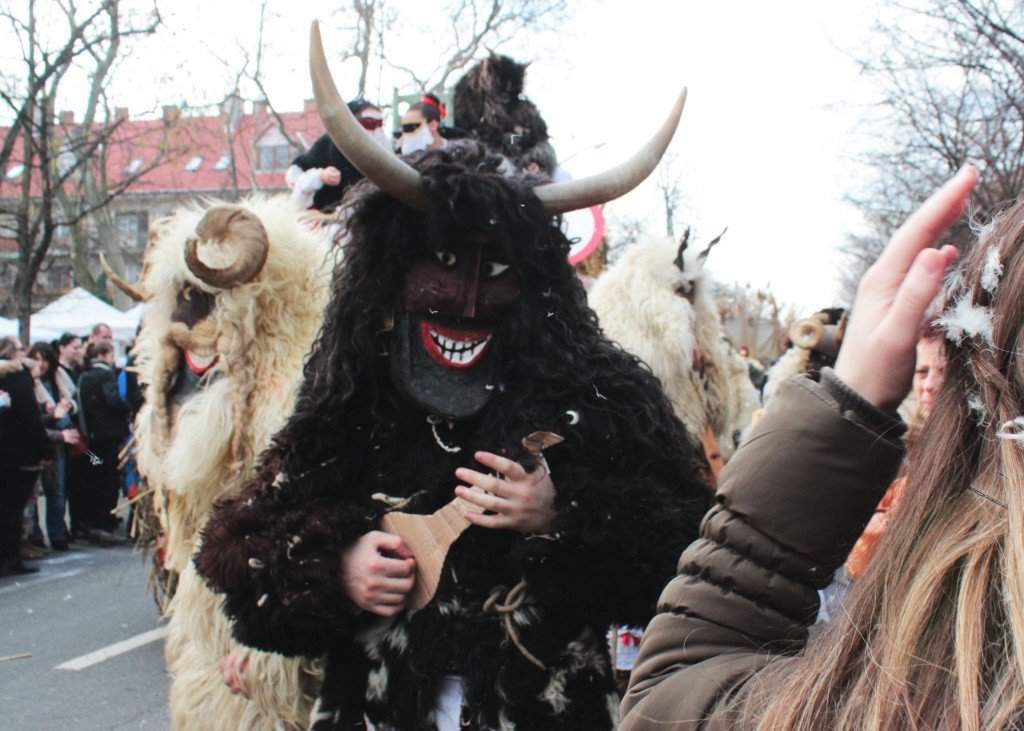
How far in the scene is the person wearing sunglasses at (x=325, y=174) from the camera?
4.36 m

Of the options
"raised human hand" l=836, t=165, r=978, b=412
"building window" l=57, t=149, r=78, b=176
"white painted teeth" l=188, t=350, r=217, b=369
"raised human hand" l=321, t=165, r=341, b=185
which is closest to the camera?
"raised human hand" l=836, t=165, r=978, b=412

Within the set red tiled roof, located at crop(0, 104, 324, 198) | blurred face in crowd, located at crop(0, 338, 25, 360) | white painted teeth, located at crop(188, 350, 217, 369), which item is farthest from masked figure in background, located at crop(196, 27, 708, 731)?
red tiled roof, located at crop(0, 104, 324, 198)

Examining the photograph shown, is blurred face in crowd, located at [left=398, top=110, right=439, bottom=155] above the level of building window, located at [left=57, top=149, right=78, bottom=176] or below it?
below

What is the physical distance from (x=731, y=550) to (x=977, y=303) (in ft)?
1.20

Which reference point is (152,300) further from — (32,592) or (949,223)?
(32,592)

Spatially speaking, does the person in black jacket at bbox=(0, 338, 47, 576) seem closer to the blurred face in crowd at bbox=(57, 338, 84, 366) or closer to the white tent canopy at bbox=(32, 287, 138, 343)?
the blurred face in crowd at bbox=(57, 338, 84, 366)

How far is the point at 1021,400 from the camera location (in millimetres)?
949

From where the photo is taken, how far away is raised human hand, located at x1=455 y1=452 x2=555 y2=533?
6.98 ft

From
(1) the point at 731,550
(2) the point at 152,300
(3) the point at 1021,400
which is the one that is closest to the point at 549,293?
(1) the point at 731,550

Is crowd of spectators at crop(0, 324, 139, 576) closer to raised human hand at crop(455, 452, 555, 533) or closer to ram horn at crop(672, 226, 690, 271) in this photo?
ram horn at crop(672, 226, 690, 271)

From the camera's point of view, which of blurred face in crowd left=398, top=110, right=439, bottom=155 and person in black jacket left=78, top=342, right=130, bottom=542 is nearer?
blurred face in crowd left=398, top=110, right=439, bottom=155

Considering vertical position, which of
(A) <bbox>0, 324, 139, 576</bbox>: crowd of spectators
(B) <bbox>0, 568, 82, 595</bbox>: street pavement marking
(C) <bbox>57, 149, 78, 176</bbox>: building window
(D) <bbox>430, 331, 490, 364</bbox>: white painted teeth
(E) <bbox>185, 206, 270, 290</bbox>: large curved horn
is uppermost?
(C) <bbox>57, 149, 78, 176</bbox>: building window

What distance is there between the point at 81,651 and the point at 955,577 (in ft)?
21.5

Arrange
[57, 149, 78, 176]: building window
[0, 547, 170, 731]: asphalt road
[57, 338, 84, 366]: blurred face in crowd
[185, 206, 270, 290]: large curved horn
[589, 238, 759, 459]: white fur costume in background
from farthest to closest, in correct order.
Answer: [57, 149, 78, 176]: building window, [57, 338, 84, 366]: blurred face in crowd, [0, 547, 170, 731]: asphalt road, [589, 238, 759, 459]: white fur costume in background, [185, 206, 270, 290]: large curved horn
